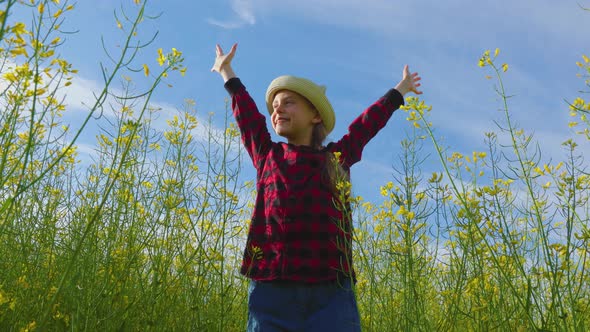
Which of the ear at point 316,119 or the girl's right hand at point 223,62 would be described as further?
the girl's right hand at point 223,62

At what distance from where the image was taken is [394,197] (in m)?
1.80

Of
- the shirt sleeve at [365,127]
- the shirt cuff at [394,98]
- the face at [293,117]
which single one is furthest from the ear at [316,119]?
the shirt cuff at [394,98]

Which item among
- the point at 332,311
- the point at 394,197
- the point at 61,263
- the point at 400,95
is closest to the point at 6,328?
the point at 61,263

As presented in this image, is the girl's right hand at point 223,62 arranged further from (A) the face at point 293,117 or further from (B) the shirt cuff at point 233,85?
(A) the face at point 293,117

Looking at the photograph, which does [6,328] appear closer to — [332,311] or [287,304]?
[287,304]

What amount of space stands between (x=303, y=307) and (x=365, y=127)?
3.01 ft

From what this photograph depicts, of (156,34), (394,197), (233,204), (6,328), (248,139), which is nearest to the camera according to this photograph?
(156,34)

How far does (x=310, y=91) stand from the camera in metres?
2.35

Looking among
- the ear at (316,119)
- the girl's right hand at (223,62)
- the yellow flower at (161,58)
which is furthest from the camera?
the girl's right hand at (223,62)

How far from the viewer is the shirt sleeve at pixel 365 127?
2.29 m

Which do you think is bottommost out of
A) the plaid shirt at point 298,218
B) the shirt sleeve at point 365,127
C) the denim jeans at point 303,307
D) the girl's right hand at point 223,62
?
the denim jeans at point 303,307

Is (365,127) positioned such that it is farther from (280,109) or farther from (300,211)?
(300,211)

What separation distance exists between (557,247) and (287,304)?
97 cm

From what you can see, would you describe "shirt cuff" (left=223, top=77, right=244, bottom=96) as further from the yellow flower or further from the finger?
the yellow flower
